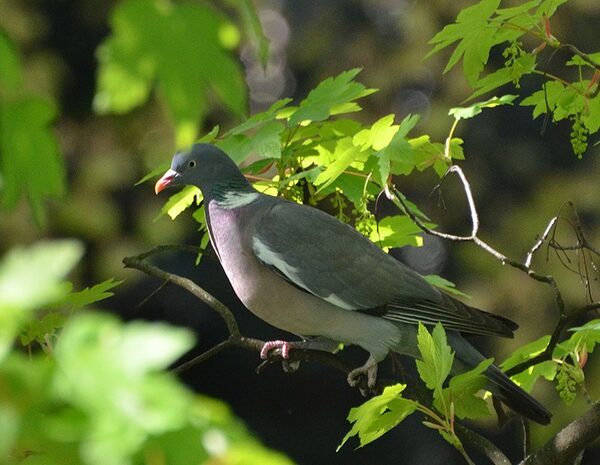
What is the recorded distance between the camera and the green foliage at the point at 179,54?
19.1 inches

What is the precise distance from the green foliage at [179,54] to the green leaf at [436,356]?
573 millimetres

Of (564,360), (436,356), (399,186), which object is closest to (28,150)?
(436,356)

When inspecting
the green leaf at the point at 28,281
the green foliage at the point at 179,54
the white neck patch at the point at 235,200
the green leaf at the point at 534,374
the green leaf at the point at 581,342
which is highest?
the green foliage at the point at 179,54

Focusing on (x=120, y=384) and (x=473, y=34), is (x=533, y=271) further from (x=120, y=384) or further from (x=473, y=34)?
(x=120, y=384)

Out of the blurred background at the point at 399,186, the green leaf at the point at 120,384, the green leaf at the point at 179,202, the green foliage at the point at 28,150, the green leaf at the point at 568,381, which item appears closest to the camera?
the green leaf at the point at 120,384

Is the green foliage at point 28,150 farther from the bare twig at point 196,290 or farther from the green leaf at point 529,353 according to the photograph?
the green leaf at point 529,353

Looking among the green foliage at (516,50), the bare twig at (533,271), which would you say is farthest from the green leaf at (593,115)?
the bare twig at (533,271)

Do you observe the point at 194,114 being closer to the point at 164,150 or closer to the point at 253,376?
the point at 164,150

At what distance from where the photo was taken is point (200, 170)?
5.47 feet

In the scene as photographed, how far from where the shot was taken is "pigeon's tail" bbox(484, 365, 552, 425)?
143 centimetres

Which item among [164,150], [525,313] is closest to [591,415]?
[164,150]

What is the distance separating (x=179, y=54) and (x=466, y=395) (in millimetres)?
770

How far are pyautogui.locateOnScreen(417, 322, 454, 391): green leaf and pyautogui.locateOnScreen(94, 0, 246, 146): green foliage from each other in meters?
0.57

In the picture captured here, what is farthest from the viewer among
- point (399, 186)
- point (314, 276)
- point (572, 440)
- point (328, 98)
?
point (399, 186)
